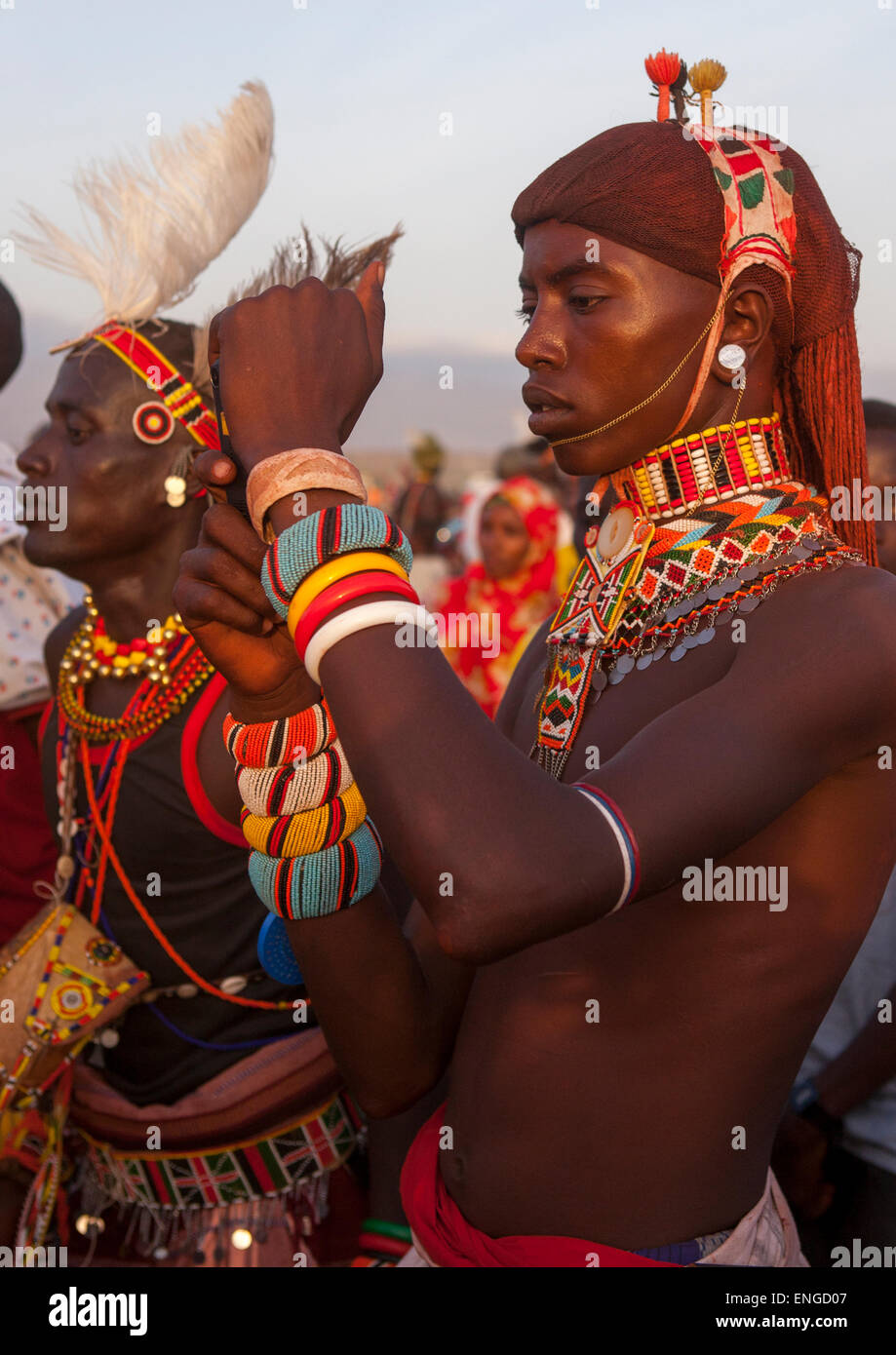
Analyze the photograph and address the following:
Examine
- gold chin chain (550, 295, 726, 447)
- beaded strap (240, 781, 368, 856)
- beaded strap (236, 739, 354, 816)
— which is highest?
gold chin chain (550, 295, 726, 447)

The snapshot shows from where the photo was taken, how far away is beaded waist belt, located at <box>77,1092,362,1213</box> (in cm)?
309

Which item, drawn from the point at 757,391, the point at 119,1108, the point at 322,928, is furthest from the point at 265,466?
the point at 119,1108

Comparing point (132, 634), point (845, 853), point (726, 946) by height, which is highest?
point (132, 634)

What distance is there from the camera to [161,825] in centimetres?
314

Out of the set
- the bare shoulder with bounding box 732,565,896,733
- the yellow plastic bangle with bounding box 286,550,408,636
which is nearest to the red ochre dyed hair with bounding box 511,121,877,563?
the bare shoulder with bounding box 732,565,896,733

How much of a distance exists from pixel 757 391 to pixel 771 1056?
41.6 inches

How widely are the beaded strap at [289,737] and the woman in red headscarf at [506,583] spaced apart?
6577 mm

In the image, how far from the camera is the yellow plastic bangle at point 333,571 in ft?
5.07

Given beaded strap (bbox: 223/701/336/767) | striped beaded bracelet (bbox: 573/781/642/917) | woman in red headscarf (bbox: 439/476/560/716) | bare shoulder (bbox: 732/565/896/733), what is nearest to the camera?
striped beaded bracelet (bbox: 573/781/642/917)

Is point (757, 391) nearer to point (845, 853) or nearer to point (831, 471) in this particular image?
point (831, 471)

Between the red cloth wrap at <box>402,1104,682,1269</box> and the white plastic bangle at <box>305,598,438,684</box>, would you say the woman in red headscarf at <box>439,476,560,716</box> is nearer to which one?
the red cloth wrap at <box>402,1104,682,1269</box>

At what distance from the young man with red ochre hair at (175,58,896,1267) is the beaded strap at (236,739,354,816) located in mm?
52

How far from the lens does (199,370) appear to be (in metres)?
3.31

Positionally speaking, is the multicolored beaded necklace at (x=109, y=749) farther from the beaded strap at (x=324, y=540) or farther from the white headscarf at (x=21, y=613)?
the beaded strap at (x=324, y=540)
